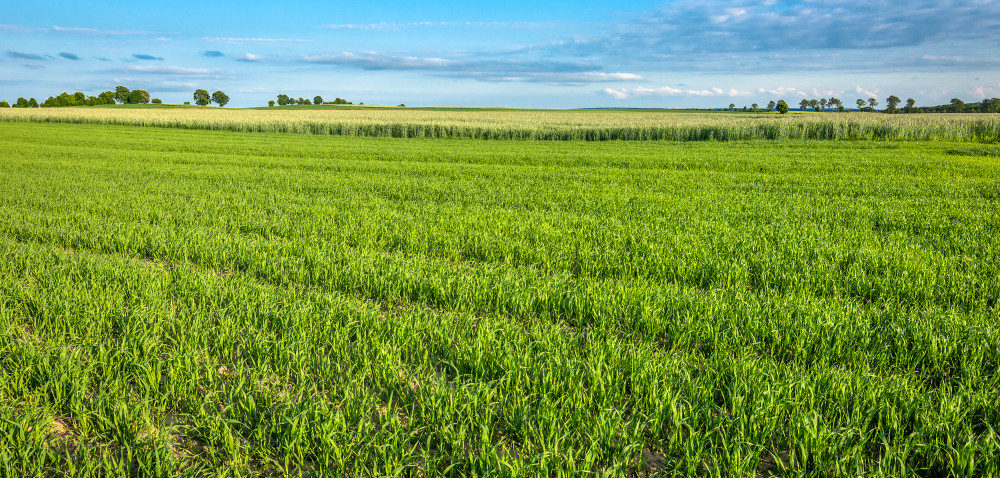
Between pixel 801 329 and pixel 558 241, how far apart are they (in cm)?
420

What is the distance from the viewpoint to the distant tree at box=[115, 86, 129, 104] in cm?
14212

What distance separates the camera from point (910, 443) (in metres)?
3.12

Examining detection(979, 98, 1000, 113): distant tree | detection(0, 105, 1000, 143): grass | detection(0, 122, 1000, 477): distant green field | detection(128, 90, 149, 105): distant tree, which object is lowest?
detection(0, 122, 1000, 477): distant green field

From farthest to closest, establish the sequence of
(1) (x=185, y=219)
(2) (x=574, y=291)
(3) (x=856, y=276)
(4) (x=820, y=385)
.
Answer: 1. (1) (x=185, y=219)
2. (3) (x=856, y=276)
3. (2) (x=574, y=291)
4. (4) (x=820, y=385)

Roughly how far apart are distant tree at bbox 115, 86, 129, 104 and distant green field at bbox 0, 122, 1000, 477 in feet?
545

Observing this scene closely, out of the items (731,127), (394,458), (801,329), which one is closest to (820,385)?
(801,329)

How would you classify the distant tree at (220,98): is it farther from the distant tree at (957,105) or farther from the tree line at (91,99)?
the distant tree at (957,105)

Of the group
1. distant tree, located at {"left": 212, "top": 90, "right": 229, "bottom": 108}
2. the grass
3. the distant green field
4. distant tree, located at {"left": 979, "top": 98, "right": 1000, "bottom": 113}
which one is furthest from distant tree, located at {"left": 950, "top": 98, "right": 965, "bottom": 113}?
distant tree, located at {"left": 212, "top": 90, "right": 229, "bottom": 108}

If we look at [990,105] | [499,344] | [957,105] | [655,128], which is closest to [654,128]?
[655,128]

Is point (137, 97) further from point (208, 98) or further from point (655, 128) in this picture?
point (655, 128)

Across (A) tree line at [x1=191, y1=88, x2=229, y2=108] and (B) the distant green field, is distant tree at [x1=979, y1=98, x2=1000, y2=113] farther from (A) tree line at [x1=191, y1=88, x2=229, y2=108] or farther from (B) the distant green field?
(A) tree line at [x1=191, y1=88, x2=229, y2=108]

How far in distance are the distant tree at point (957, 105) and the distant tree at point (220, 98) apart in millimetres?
176713

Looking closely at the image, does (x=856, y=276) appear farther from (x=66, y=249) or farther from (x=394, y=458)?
(x=66, y=249)

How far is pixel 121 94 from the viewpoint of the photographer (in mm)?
143000
